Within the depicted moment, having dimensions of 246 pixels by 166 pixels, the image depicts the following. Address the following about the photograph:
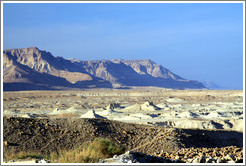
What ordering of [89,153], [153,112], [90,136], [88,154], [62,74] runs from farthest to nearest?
[62,74]
[153,112]
[90,136]
[89,153]
[88,154]

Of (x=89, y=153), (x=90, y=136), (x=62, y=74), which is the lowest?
(x=90, y=136)

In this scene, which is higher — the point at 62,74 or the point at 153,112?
the point at 62,74

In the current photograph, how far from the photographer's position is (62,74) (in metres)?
136

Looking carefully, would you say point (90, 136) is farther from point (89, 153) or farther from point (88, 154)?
point (88, 154)

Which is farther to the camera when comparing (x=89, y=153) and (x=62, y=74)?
(x=62, y=74)

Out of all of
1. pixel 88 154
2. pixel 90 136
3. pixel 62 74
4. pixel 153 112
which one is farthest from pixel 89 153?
pixel 62 74

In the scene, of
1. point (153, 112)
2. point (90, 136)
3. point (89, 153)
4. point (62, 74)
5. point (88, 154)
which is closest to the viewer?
point (88, 154)

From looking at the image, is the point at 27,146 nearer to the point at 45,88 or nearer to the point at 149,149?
the point at 149,149

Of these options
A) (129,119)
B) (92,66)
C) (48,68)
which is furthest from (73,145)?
(92,66)

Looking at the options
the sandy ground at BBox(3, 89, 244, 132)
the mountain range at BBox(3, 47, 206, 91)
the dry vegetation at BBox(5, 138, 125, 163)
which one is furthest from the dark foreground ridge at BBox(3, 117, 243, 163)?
the mountain range at BBox(3, 47, 206, 91)

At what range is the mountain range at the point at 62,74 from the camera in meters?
110

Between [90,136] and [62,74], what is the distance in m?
121

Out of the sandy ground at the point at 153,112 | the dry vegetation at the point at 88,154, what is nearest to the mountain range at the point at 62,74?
the sandy ground at the point at 153,112

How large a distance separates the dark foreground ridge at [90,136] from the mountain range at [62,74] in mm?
86069
